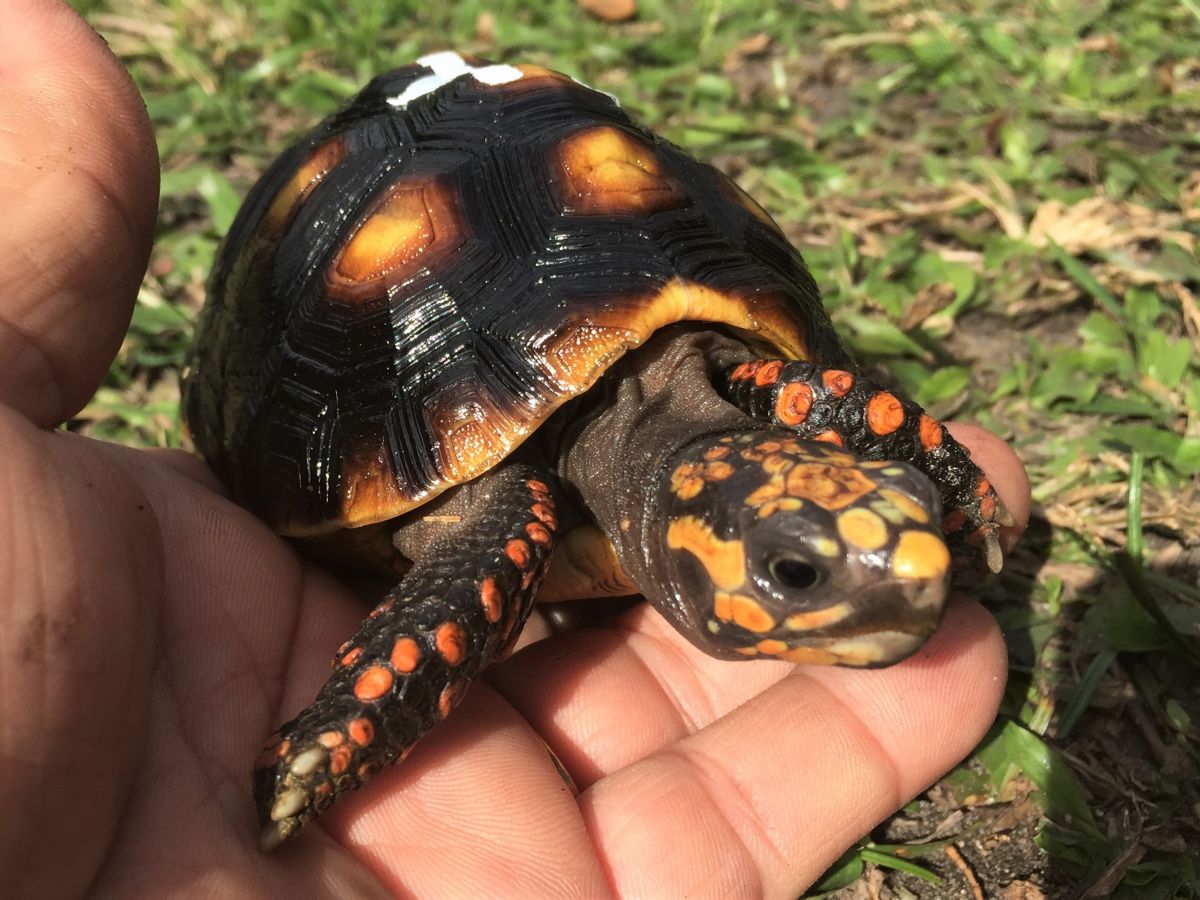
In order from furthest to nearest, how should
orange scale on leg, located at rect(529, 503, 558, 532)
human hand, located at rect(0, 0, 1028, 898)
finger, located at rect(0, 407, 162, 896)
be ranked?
orange scale on leg, located at rect(529, 503, 558, 532) < human hand, located at rect(0, 0, 1028, 898) < finger, located at rect(0, 407, 162, 896)

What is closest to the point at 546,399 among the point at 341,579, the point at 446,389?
the point at 446,389

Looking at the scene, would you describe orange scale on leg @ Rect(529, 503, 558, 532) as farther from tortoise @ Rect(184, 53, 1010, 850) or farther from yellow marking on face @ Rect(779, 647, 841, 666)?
yellow marking on face @ Rect(779, 647, 841, 666)

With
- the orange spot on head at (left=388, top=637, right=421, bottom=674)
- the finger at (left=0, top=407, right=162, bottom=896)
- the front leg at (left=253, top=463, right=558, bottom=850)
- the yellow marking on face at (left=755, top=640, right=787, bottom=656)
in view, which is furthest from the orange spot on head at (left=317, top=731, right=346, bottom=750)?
the yellow marking on face at (left=755, top=640, right=787, bottom=656)

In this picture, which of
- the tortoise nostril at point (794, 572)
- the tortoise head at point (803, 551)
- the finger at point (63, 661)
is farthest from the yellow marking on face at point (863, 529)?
the finger at point (63, 661)

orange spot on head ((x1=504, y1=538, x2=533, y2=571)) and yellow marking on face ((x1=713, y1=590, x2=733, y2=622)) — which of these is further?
orange spot on head ((x1=504, y1=538, x2=533, y2=571))

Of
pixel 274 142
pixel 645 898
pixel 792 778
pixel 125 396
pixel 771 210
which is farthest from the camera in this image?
pixel 274 142

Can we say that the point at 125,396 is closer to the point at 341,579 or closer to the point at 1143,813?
the point at 341,579
